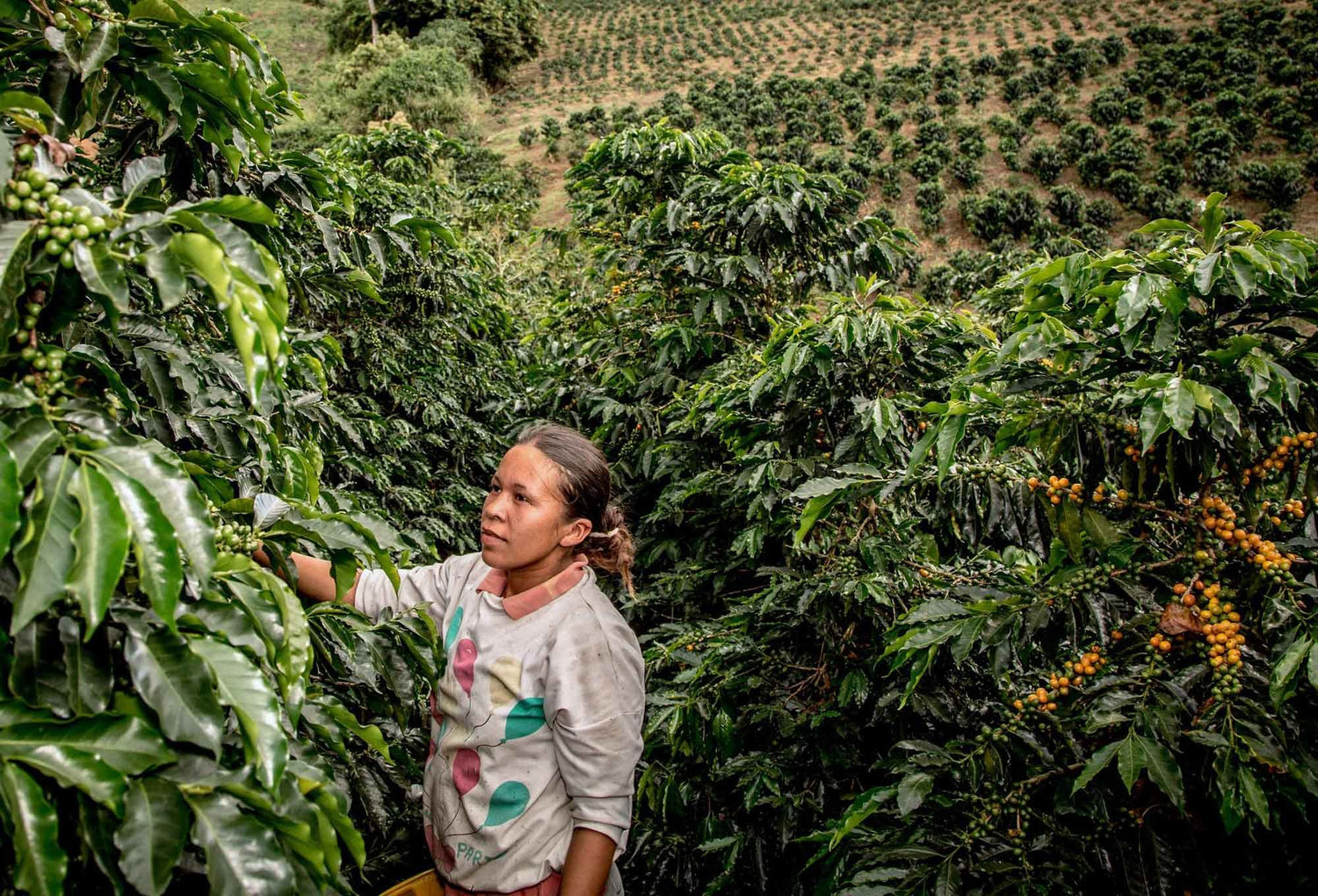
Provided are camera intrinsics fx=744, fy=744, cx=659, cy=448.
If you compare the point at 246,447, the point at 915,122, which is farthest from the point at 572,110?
the point at 246,447

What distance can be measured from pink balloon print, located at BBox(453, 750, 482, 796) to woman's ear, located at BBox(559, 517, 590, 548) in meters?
0.47

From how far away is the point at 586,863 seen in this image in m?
1.39

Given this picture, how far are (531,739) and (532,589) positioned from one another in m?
0.30

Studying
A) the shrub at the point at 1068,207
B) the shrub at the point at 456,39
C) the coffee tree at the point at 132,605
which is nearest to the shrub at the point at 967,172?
the shrub at the point at 1068,207

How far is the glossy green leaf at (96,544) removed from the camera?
0.64m

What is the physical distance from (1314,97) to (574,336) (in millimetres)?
30836

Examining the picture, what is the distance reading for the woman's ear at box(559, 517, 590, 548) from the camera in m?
1.70

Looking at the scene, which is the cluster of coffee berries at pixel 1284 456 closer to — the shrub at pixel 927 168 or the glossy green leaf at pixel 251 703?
the glossy green leaf at pixel 251 703

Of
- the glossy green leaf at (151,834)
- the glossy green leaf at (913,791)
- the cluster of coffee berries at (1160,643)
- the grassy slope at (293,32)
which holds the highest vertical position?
the grassy slope at (293,32)

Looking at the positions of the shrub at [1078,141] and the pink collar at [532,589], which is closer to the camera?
the pink collar at [532,589]

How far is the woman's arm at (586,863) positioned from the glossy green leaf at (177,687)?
84 cm

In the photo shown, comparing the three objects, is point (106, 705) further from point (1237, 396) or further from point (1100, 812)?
point (1237, 396)

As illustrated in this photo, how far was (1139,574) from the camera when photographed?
1.56 metres

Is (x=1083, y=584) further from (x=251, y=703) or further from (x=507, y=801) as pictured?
(x=251, y=703)
